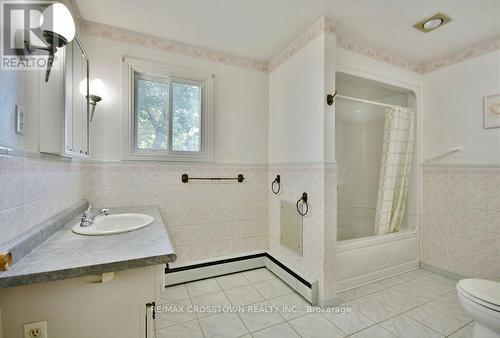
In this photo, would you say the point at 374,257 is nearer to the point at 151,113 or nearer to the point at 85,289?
the point at 85,289

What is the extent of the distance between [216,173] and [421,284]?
2301 mm

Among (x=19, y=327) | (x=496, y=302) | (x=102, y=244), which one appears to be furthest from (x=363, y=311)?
(x=19, y=327)

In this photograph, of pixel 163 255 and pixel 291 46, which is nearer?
pixel 163 255

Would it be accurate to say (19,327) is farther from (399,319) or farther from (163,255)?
(399,319)

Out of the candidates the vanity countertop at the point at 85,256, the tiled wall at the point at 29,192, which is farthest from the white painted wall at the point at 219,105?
the vanity countertop at the point at 85,256

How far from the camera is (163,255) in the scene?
90 cm

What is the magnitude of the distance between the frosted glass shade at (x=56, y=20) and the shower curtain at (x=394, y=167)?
2.74m

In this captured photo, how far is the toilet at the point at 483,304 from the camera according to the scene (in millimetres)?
1252

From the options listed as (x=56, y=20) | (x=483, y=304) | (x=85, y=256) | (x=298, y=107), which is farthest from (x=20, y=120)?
(x=483, y=304)

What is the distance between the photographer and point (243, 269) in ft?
7.91

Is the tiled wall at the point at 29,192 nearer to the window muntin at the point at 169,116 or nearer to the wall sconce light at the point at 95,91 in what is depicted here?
the wall sconce light at the point at 95,91

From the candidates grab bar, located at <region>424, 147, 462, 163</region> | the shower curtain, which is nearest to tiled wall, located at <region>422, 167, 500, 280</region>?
grab bar, located at <region>424, 147, 462, 163</region>

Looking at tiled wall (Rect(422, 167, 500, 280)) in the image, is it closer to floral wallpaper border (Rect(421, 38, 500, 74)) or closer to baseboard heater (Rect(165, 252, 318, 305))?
floral wallpaper border (Rect(421, 38, 500, 74))

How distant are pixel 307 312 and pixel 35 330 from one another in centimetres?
165
